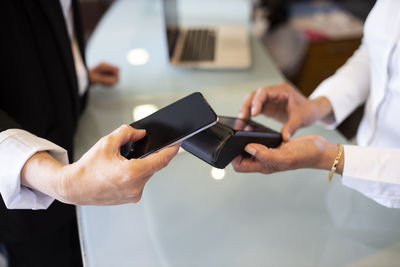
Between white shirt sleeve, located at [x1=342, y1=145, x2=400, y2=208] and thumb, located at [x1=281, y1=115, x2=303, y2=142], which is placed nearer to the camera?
white shirt sleeve, located at [x1=342, y1=145, x2=400, y2=208]

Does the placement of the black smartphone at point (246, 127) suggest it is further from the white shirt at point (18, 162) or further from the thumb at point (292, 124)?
the white shirt at point (18, 162)

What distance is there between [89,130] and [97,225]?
0.24 meters

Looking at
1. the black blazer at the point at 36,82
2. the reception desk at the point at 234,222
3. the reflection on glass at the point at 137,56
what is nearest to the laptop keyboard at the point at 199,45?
the reflection on glass at the point at 137,56

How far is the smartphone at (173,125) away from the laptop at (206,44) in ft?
1.88

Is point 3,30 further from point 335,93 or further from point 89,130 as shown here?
point 335,93

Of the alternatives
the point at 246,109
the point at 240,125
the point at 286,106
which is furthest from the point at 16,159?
the point at 286,106

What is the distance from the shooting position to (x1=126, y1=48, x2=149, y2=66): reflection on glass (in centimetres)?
110

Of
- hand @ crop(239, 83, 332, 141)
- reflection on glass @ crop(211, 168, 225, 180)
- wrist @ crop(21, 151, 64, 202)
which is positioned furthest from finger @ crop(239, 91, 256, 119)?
wrist @ crop(21, 151, 64, 202)

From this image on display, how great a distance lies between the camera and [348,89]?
81 cm

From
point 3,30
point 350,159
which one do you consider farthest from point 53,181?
point 350,159

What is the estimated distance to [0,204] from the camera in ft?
1.84

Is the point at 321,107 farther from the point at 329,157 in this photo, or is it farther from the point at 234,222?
the point at 234,222

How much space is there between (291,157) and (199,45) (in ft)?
2.34

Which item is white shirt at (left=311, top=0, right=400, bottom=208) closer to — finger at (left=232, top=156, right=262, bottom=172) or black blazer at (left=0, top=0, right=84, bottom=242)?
finger at (left=232, top=156, right=262, bottom=172)
